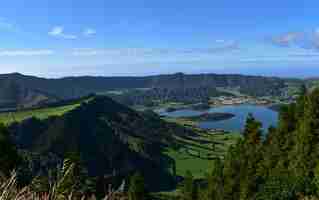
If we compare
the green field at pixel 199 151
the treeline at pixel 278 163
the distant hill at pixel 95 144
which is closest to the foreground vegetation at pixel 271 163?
the treeline at pixel 278 163

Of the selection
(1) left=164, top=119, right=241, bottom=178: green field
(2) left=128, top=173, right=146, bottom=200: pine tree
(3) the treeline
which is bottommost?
(1) left=164, top=119, right=241, bottom=178: green field

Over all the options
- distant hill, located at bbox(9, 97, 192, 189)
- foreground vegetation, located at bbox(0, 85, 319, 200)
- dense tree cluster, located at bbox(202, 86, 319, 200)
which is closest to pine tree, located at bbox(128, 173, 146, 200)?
foreground vegetation, located at bbox(0, 85, 319, 200)

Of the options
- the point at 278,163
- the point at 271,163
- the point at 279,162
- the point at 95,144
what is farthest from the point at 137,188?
the point at 95,144

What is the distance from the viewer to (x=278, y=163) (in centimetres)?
3641

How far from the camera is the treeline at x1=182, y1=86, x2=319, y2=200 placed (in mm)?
24253

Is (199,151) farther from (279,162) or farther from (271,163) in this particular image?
(279,162)

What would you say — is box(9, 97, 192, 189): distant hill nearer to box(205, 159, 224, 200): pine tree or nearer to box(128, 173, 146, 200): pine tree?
box(128, 173, 146, 200): pine tree

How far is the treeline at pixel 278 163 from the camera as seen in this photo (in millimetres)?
24253

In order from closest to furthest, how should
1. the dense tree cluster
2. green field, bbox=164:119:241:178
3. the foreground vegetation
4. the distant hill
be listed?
the foreground vegetation, the dense tree cluster, the distant hill, green field, bbox=164:119:241:178

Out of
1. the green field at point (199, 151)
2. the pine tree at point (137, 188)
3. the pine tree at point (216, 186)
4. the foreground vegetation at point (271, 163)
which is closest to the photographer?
the foreground vegetation at point (271, 163)

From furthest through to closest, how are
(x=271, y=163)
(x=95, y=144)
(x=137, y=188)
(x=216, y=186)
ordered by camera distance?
(x=95, y=144)
(x=137, y=188)
(x=216, y=186)
(x=271, y=163)

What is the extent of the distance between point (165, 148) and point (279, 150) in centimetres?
13189

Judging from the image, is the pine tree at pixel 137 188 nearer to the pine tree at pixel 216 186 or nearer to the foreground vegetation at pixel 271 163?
the foreground vegetation at pixel 271 163

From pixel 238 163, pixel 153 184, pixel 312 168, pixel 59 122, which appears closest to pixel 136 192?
pixel 238 163
